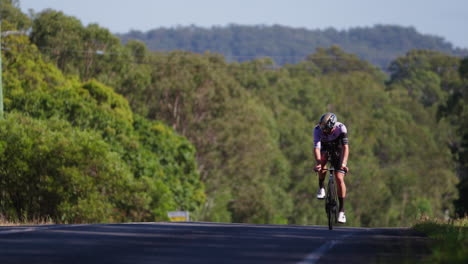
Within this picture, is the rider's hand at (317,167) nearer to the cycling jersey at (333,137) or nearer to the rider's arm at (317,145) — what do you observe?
the rider's arm at (317,145)

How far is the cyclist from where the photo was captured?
17297 mm

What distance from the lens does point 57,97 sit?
58.7 metres

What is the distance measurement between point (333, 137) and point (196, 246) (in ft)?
18.1

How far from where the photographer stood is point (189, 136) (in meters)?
76.2

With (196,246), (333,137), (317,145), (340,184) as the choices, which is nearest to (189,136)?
(340,184)

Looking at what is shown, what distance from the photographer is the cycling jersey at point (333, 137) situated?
1747 centimetres

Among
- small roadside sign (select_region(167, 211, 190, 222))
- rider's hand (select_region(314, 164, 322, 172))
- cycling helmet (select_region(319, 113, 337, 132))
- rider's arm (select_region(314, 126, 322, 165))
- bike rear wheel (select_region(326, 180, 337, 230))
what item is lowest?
small roadside sign (select_region(167, 211, 190, 222))

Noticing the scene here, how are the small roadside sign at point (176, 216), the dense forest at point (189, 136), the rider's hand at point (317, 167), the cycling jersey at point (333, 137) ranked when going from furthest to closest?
the small roadside sign at point (176, 216) < the dense forest at point (189, 136) < the cycling jersey at point (333, 137) < the rider's hand at point (317, 167)

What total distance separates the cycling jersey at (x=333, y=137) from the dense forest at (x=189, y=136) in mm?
5641

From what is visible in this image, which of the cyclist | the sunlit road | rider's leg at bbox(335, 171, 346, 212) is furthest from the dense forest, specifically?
the sunlit road

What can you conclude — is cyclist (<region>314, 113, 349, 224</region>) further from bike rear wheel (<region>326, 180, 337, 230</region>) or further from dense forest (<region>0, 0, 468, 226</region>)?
dense forest (<region>0, 0, 468, 226</region>)

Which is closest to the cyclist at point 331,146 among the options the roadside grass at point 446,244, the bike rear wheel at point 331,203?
the bike rear wheel at point 331,203

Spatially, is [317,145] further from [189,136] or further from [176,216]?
[189,136]

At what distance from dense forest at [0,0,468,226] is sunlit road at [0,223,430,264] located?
845 cm
